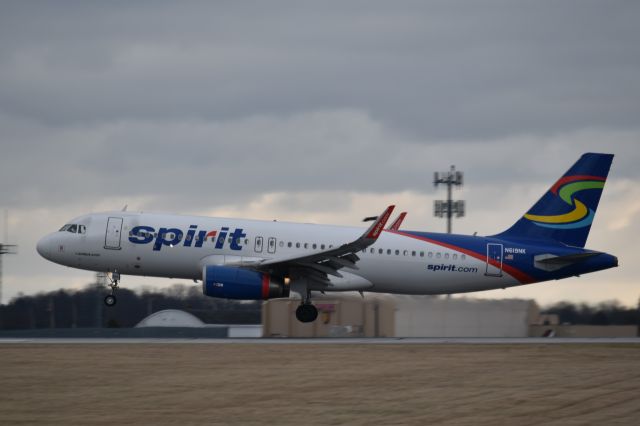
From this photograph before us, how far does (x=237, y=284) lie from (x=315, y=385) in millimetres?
14471

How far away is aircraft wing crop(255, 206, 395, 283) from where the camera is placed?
34875 millimetres

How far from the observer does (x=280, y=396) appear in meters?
20.2

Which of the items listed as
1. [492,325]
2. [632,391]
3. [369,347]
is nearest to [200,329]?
[492,325]

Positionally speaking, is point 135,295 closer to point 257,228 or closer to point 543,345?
point 257,228

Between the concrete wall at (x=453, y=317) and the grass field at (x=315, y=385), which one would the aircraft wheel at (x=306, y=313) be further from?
the grass field at (x=315, y=385)

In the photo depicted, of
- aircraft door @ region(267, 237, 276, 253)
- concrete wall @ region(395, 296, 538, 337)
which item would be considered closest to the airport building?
concrete wall @ region(395, 296, 538, 337)

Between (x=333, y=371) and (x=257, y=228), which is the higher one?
(x=257, y=228)

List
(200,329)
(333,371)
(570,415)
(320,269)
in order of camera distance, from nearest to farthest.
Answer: (570,415)
(333,371)
(320,269)
(200,329)

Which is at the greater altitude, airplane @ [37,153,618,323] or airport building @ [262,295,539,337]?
airplane @ [37,153,618,323]

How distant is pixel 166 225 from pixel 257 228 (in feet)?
11.4

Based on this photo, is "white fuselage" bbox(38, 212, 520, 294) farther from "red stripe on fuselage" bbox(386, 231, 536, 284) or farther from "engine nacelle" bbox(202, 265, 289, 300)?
"engine nacelle" bbox(202, 265, 289, 300)

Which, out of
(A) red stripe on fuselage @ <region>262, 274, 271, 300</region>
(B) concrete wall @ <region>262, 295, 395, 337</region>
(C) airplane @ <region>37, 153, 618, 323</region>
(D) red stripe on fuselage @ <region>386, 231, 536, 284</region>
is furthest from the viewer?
(B) concrete wall @ <region>262, 295, 395, 337</region>

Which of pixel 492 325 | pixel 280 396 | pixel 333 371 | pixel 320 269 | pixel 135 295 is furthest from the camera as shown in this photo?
pixel 135 295

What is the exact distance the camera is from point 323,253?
35719mm
